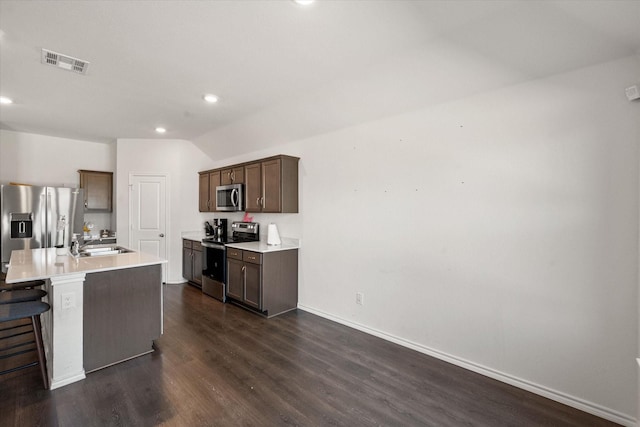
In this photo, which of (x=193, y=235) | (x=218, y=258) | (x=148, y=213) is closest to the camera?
(x=218, y=258)

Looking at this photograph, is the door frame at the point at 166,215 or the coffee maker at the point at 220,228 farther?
the door frame at the point at 166,215

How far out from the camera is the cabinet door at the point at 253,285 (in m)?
3.65

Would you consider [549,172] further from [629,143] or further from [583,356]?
[583,356]

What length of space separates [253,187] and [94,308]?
242cm

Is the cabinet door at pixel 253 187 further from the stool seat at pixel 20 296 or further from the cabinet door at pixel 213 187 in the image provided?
the stool seat at pixel 20 296

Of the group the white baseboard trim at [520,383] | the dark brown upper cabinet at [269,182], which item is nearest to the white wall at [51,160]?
the dark brown upper cabinet at [269,182]

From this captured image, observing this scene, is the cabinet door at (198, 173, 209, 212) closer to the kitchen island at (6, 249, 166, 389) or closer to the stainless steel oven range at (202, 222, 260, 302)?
the stainless steel oven range at (202, 222, 260, 302)

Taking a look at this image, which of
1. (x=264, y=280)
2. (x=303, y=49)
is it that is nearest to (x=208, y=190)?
(x=264, y=280)

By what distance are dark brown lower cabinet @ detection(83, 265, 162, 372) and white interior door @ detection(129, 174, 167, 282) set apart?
112 inches

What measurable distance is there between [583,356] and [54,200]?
684 centimetres

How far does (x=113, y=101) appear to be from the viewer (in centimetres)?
351

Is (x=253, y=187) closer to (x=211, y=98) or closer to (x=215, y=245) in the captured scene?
(x=215, y=245)

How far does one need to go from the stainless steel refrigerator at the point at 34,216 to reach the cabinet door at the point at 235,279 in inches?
103

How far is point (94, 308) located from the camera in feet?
7.98
